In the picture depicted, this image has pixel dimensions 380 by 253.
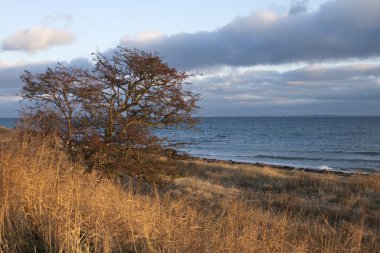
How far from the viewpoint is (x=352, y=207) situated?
15.2 meters

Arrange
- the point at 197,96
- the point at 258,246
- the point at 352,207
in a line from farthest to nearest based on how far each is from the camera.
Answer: the point at 352,207, the point at 197,96, the point at 258,246

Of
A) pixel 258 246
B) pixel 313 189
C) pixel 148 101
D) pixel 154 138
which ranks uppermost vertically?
pixel 148 101

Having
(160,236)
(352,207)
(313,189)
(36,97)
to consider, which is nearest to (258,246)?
(160,236)

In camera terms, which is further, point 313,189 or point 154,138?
point 313,189

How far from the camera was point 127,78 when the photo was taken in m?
11.7

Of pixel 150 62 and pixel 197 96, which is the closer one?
pixel 150 62

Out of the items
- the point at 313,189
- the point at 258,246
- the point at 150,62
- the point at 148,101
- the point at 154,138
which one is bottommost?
the point at 313,189

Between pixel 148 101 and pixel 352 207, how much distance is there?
26.4 feet

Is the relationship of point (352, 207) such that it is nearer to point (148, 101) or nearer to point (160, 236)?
point (148, 101)

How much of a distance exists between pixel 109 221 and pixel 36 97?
24.8 ft

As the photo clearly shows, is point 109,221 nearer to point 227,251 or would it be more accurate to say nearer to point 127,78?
point 227,251

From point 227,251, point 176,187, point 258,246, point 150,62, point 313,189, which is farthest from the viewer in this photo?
point 313,189

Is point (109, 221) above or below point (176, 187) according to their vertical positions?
above

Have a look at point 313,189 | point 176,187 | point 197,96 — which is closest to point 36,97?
point 197,96
